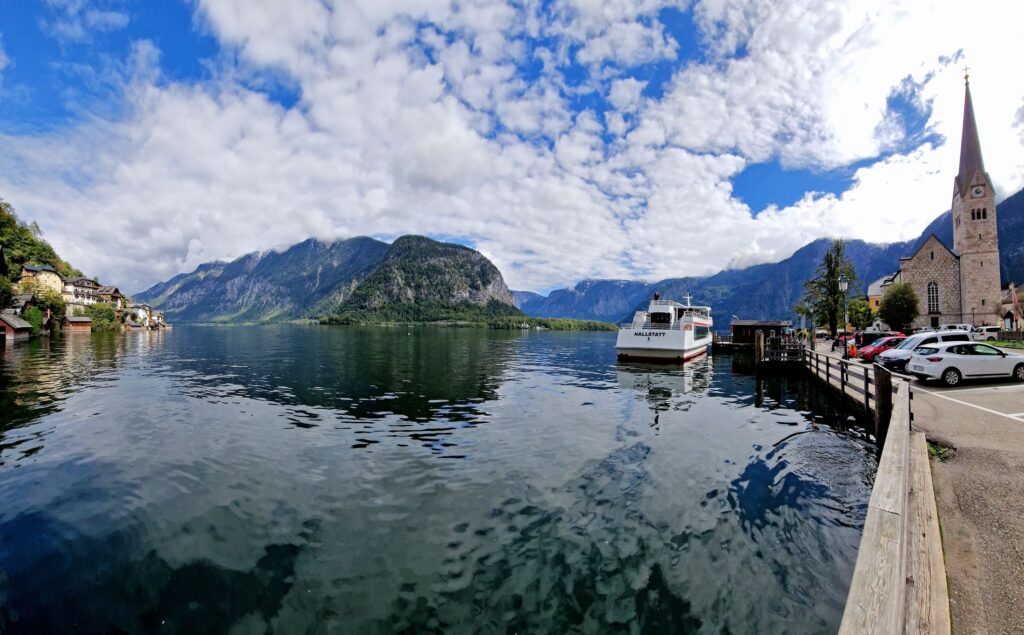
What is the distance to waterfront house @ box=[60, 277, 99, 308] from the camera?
363 feet

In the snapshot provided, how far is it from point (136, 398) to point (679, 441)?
27324mm

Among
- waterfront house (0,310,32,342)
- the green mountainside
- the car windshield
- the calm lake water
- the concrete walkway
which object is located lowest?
the calm lake water

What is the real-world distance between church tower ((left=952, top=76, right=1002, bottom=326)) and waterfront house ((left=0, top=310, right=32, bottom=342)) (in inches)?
6048

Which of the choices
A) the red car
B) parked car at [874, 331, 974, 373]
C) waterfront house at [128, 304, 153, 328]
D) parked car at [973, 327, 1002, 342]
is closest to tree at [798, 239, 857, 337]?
parked car at [973, 327, 1002, 342]

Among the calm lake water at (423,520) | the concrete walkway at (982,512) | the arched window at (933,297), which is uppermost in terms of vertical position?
the arched window at (933,297)

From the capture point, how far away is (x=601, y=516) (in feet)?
32.5

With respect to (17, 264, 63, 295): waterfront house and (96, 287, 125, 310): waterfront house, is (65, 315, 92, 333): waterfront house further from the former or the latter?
(96, 287, 125, 310): waterfront house

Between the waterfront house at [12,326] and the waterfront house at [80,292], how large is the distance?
41.5 m

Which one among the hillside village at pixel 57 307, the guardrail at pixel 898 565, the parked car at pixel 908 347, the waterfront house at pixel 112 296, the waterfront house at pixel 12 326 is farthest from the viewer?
the waterfront house at pixel 112 296

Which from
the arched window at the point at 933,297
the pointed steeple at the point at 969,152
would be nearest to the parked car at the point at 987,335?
the arched window at the point at 933,297

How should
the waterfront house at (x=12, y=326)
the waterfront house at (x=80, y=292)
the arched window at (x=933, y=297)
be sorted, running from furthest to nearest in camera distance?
the waterfront house at (x=80, y=292)
the arched window at (x=933, y=297)
the waterfront house at (x=12, y=326)

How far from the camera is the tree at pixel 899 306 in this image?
71.2 metres

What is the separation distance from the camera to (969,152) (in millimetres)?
82875

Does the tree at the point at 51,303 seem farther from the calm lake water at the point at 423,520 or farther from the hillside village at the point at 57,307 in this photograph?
the calm lake water at the point at 423,520
